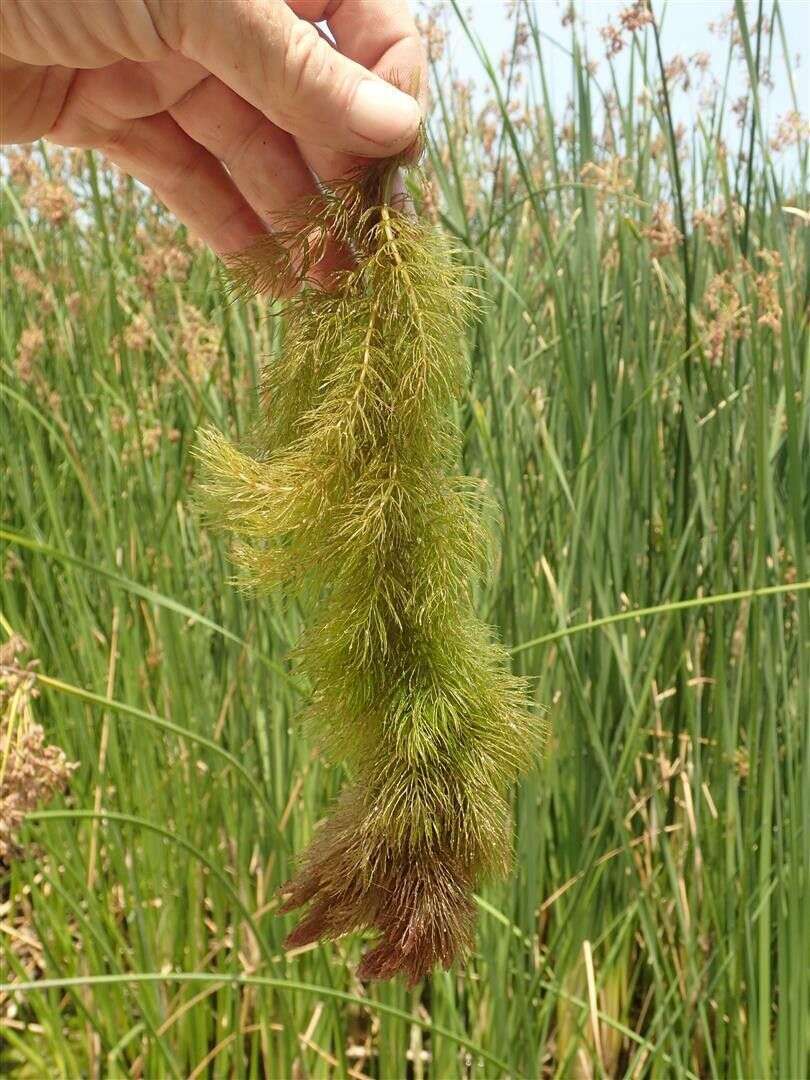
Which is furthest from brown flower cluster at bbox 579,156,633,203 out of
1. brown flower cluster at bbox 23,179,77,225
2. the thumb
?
brown flower cluster at bbox 23,179,77,225

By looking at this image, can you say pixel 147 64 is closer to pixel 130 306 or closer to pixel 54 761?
pixel 54 761

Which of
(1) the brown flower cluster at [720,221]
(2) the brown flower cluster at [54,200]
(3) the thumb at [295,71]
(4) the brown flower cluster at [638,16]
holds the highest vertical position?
(4) the brown flower cluster at [638,16]

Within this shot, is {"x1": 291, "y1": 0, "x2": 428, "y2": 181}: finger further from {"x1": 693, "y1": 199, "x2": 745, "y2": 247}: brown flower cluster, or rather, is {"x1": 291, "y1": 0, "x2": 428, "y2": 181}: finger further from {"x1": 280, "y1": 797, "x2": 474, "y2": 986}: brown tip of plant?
{"x1": 693, "y1": 199, "x2": 745, "y2": 247}: brown flower cluster

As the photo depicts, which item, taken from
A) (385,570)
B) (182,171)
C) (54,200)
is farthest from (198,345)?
(385,570)

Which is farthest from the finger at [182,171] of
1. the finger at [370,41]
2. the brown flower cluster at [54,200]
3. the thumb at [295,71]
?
the brown flower cluster at [54,200]

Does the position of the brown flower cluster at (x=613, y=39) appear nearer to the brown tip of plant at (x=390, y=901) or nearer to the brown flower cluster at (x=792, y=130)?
the brown flower cluster at (x=792, y=130)
